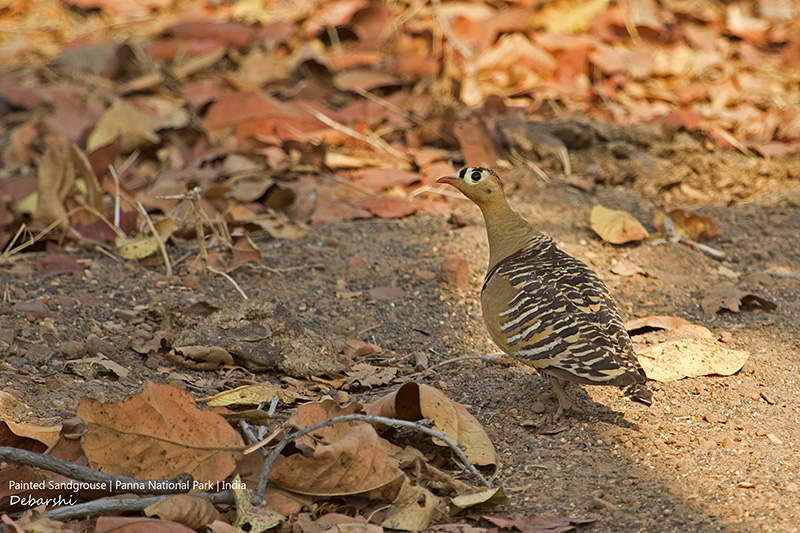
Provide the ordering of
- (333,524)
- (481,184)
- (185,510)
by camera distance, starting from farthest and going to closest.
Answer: (481,184) < (333,524) < (185,510)

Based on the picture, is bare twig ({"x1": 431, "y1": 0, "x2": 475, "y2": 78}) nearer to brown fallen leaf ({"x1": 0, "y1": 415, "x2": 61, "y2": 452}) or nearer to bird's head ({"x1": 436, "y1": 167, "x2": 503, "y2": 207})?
bird's head ({"x1": 436, "y1": 167, "x2": 503, "y2": 207})

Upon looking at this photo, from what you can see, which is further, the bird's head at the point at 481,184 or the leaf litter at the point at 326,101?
the leaf litter at the point at 326,101

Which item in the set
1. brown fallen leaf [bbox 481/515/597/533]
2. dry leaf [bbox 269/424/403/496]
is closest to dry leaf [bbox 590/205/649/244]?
brown fallen leaf [bbox 481/515/597/533]

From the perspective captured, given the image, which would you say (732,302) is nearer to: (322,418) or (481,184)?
(481,184)

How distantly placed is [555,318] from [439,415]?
649 mm

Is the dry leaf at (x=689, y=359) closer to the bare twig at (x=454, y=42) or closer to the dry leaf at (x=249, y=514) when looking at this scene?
the dry leaf at (x=249, y=514)

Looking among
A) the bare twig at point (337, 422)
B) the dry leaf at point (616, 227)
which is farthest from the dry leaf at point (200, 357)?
the dry leaf at point (616, 227)

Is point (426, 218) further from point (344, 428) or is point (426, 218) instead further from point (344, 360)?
point (344, 428)

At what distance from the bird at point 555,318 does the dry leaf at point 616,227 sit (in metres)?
1.27

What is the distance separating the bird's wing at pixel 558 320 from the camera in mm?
2955

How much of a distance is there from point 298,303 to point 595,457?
190 centimetres

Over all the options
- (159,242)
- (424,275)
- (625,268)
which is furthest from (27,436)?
(625,268)

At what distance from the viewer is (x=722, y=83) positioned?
7211mm

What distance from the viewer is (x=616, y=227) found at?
4922 mm
